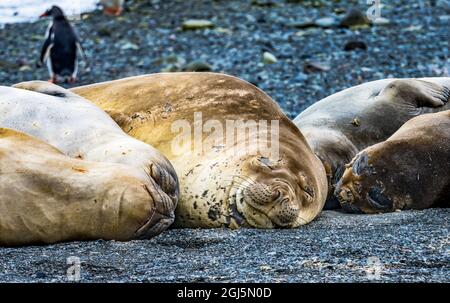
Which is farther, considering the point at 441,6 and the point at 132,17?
the point at 132,17

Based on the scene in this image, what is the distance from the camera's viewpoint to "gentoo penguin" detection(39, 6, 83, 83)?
14.6m

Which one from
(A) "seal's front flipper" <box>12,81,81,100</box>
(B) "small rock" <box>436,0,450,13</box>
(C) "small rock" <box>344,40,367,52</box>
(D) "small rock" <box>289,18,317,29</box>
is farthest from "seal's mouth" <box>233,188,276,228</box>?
(B) "small rock" <box>436,0,450,13</box>

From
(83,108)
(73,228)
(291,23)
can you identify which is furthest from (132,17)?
(73,228)

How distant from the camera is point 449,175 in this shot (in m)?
6.02

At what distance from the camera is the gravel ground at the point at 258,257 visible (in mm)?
4297

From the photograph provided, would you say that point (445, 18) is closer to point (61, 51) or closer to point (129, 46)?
point (129, 46)

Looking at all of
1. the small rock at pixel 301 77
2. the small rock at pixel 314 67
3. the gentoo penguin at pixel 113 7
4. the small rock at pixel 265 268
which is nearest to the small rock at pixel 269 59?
the small rock at pixel 314 67

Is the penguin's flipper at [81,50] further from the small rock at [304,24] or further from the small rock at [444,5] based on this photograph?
the small rock at [444,5]

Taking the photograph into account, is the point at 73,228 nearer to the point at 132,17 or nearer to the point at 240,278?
the point at 240,278

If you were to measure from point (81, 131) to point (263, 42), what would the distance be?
28.7ft

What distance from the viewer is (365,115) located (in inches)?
279

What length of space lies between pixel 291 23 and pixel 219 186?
9866mm

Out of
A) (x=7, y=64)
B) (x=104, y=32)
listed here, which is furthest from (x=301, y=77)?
(x=104, y=32)

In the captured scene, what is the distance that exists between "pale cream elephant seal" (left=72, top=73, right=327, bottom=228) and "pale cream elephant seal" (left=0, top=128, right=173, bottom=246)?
0.61 metres
